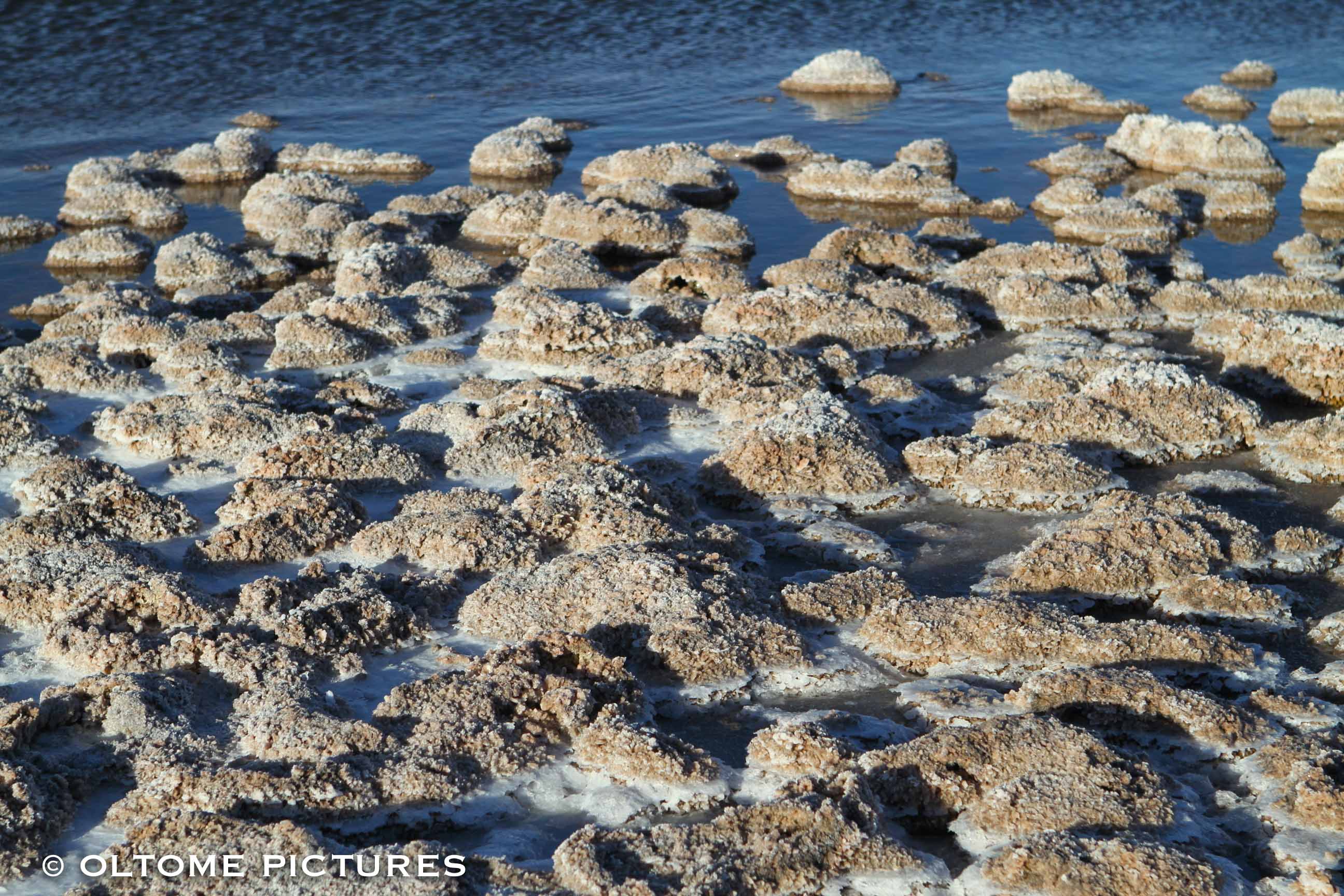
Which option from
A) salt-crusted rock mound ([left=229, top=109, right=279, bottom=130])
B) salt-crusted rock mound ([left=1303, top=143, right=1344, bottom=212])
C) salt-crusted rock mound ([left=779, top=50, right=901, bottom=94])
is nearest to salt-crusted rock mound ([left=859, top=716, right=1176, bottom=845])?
salt-crusted rock mound ([left=1303, top=143, right=1344, bottom=212])

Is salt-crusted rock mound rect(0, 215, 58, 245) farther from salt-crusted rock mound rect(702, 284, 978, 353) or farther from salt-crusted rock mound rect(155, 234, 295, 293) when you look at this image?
salt-crusted rock mound rect(702, 284, 978, 353)

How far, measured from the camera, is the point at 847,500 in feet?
29.4

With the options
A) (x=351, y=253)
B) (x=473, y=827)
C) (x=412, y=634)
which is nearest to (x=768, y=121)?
(x=351, y=253)

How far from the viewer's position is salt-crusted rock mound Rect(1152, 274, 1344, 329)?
12773 mm

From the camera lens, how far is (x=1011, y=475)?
9.02 meters

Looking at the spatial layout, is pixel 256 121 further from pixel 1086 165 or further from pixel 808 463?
pixel 808 463

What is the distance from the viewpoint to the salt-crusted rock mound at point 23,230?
15531 millimetres

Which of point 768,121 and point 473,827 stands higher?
point 473,827

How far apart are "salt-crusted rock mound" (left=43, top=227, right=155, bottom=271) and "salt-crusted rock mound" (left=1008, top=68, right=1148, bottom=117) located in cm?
1479

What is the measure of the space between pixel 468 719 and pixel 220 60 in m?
21.5

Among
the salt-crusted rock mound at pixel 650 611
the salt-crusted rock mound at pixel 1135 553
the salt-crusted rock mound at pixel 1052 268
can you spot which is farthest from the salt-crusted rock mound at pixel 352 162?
the salt-crusted rock mound at pixel 1135 553

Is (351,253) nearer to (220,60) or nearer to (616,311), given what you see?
(616,311)

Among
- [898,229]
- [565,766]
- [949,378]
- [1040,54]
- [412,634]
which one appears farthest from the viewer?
[1040,54]

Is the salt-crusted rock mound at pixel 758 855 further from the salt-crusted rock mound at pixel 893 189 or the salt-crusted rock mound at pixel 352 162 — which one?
the salt-crusted rock mound at pixel 352 162
